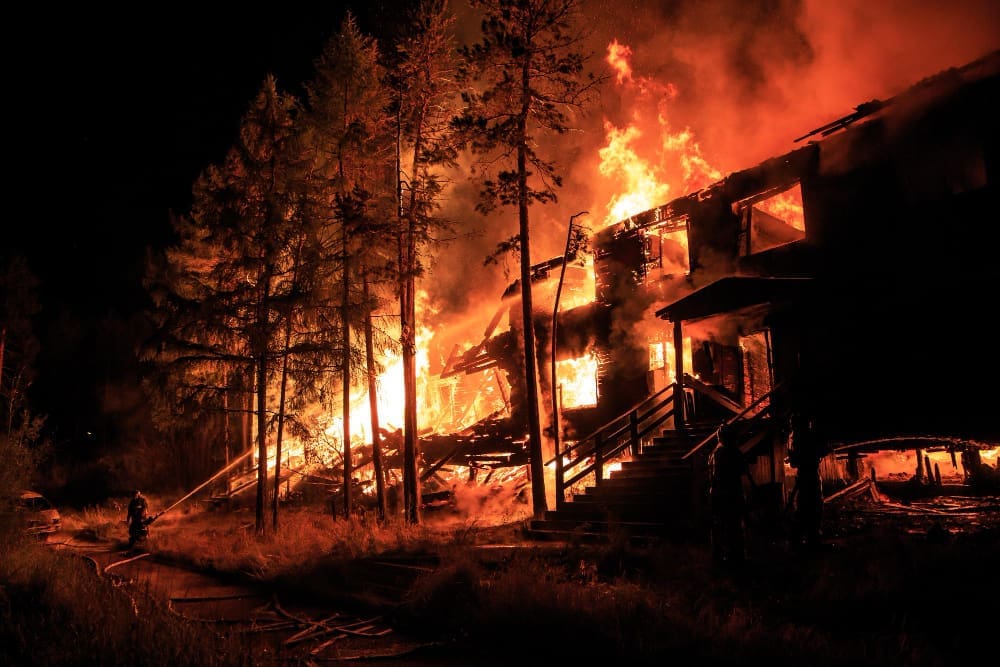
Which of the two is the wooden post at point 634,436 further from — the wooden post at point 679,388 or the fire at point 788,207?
the fire at point 788,207

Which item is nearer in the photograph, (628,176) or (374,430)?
(374,430)

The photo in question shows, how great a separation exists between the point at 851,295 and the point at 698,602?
34.7 feet

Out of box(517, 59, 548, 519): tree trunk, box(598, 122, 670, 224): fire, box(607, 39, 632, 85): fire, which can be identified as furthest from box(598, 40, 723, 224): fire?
box(517, 59, 548, 519): tree trunk

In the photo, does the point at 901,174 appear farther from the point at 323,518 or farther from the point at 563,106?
the point at 323,518

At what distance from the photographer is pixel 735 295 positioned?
1535cm

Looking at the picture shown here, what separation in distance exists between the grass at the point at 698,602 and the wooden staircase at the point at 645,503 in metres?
1.27

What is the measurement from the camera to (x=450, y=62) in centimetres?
1884

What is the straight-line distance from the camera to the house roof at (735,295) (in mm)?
14680

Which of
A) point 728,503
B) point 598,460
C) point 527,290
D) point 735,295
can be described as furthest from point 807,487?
point 527,290

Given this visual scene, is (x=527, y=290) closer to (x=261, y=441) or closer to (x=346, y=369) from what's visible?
(x=346, y=369)

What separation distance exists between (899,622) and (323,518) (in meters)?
15.9

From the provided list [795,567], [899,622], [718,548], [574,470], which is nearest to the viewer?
[899,622]

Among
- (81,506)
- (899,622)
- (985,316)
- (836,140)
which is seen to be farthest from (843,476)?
(81,506)

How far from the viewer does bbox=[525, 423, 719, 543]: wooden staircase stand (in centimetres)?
1184
